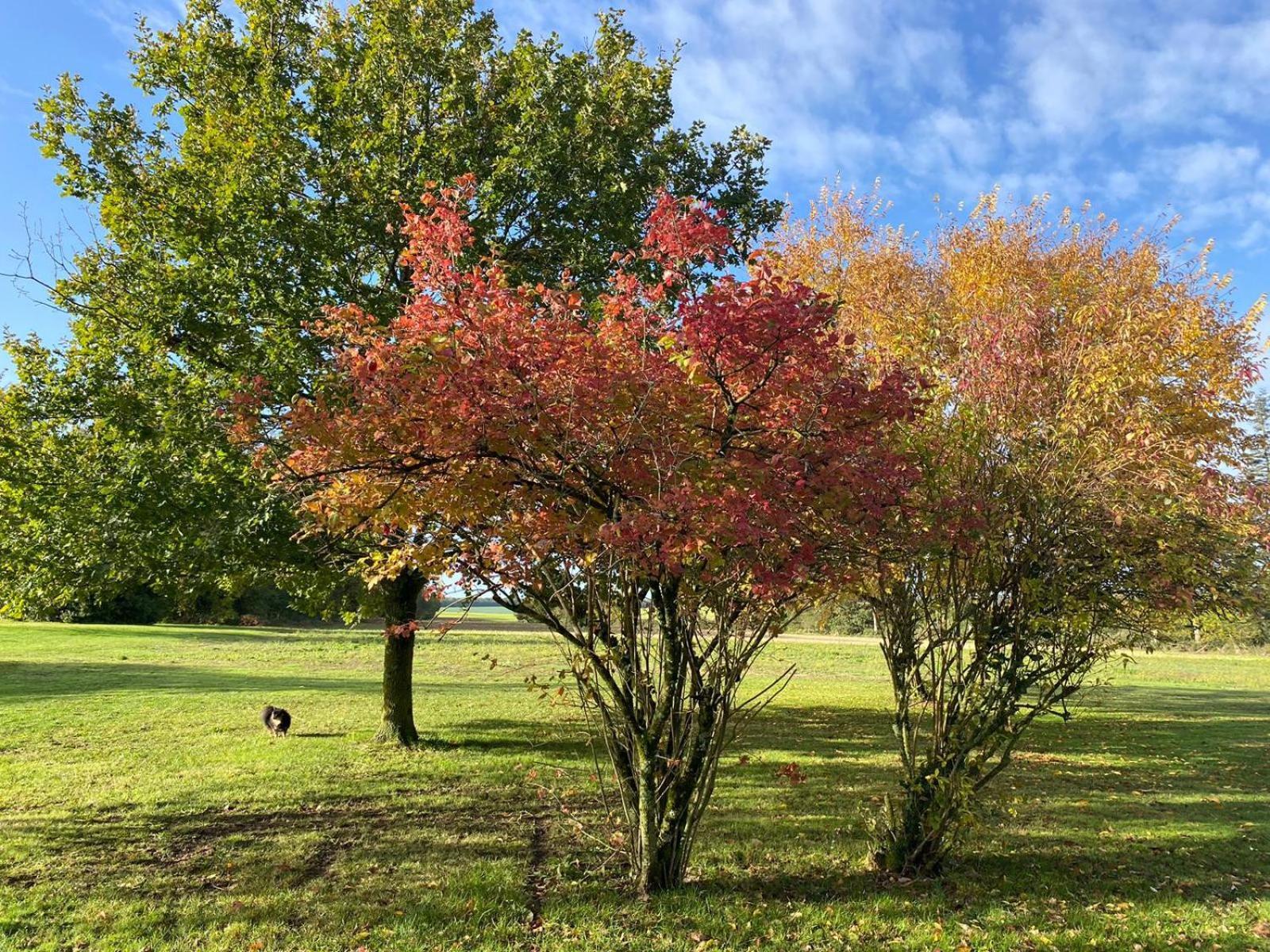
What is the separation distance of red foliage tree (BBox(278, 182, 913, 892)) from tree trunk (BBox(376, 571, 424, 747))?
4.96 meters

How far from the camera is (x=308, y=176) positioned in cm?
860

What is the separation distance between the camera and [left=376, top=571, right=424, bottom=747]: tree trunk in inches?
372

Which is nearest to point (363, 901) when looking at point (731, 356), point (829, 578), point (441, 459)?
point (441, 459)

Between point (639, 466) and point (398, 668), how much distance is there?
7.17 meters

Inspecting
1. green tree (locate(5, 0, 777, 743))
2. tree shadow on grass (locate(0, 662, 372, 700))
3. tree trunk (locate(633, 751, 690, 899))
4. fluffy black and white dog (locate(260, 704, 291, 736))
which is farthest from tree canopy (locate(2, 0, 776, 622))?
tree shadow on grass (locate(0, 662, 372, 700))

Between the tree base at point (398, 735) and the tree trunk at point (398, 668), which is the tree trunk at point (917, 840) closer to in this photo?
the tree trunk at point (398, 668)

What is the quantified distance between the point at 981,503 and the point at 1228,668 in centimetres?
3493

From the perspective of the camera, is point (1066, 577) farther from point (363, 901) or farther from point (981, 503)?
point (363, 901)

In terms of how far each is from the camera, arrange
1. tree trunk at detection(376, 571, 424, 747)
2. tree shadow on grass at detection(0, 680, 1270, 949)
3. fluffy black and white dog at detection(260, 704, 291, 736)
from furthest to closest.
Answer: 1. fluffy black and white dog at detection(260, 704, 291, 736)
2. tree trunk at detection(376, 571, 424, 747)
3. tree shadow on grass at detection(0, 680, 1270, 949)

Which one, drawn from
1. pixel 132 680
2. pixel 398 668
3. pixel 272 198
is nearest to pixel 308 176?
pixel 272 198

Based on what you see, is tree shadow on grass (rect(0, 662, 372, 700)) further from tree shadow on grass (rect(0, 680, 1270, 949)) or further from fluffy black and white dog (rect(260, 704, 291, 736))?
tree shadow on grass (rect(0, 680, 1270, 949))

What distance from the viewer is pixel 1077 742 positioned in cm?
1223

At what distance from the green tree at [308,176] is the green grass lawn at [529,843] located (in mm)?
2410

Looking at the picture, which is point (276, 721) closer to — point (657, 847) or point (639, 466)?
point (657, 847)
